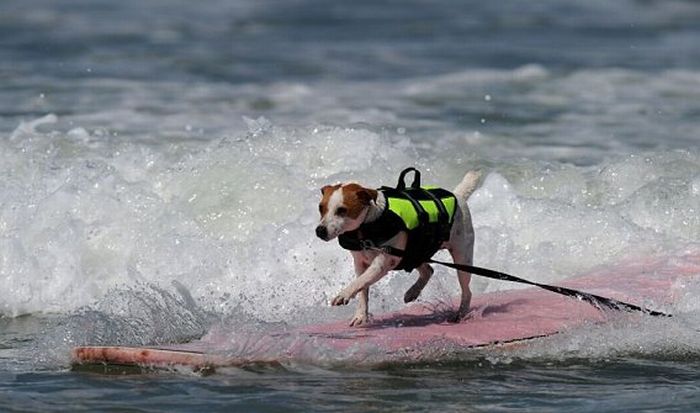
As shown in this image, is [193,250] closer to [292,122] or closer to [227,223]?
[227,223]

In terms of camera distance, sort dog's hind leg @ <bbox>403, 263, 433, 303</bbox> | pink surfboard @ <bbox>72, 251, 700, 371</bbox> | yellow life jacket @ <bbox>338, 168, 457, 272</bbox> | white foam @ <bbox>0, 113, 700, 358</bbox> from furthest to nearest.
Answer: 1. white foam @ <bbox>0, 113, 700, 358</bbox>
2. dog's hind leg @ <bbox>403, 263, 433, 303</bbox>
3. pink surfboard @ <bbox>72, 251, 700, 371</bbox>
4. yellow life jacket @ <bbox>338, 168, 457, 272</bbox>

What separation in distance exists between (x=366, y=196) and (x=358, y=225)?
0.45ft

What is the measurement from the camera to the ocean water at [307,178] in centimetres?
661

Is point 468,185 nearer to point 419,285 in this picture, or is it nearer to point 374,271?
point 419,285

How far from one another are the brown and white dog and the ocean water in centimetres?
38

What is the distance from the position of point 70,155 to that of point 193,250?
9.00 feet

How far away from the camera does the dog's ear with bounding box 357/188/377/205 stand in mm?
6160

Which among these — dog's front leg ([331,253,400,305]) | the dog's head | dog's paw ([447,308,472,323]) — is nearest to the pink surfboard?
dog's paw ([447,308,472,323])

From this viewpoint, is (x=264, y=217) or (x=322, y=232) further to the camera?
(x=264, y=217)

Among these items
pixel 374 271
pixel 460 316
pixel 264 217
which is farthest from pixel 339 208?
pixel 264 217

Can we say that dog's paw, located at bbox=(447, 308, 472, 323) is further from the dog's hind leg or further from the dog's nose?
the dog's nose

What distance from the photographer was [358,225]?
20.5 ft

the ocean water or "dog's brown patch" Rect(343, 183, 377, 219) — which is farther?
the ocean water

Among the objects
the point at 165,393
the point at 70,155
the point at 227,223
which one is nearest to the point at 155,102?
the point at 70,155
